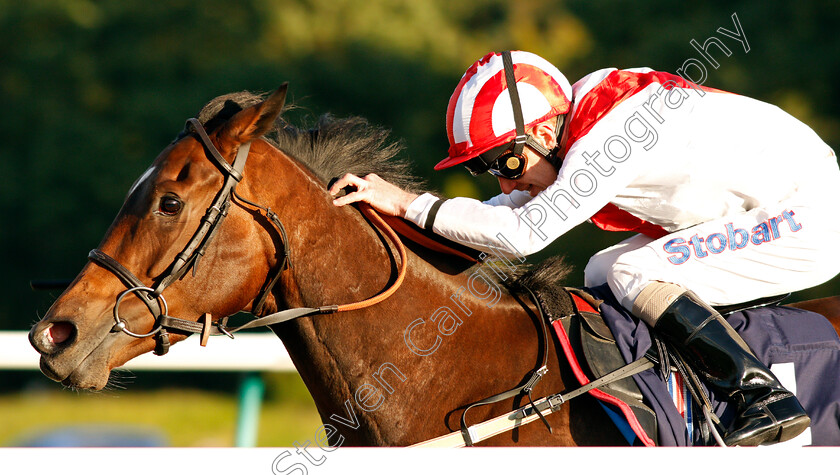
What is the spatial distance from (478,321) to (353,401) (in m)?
0.46

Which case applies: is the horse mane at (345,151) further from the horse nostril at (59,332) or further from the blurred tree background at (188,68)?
the blurred tree background at (188,68)

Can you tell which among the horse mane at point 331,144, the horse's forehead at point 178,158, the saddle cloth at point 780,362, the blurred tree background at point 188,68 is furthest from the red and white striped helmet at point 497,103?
the blurred tree background at point 188,68

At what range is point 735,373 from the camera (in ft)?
Result: 7.13

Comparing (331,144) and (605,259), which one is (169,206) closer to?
(331,144)

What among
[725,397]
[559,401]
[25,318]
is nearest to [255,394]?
[559,401]

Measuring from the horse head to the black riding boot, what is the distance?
3.96 feet

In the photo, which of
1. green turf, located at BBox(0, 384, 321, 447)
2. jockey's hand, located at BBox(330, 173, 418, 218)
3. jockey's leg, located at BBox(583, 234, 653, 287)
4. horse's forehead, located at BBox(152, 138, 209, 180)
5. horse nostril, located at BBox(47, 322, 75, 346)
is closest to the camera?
horse nostril, located at BBox(47, 322, 75, 346)

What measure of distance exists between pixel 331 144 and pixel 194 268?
2.10 feet

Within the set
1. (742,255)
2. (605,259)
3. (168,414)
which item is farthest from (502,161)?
(168,414)

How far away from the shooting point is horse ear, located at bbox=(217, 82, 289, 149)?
85.6 inches

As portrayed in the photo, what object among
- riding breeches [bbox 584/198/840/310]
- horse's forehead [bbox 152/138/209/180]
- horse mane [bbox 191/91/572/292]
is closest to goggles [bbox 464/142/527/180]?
horse mane [bbox 191/91/572/292]

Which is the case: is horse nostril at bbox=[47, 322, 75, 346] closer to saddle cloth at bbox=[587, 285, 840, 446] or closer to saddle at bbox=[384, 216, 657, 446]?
saddle at bbox=[384, 216, 657, 446]

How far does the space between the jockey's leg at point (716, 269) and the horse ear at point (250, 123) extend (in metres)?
1.16
